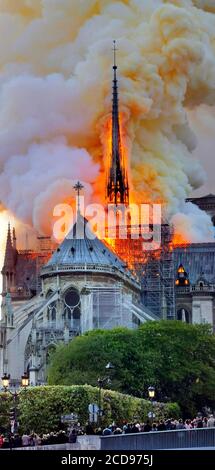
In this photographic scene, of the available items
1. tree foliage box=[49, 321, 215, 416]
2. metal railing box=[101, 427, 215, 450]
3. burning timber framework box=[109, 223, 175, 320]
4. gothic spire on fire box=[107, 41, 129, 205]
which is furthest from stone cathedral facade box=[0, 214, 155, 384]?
metal railing box=[101, 427, 215, 450]

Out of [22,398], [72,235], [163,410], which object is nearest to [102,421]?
[22,398]

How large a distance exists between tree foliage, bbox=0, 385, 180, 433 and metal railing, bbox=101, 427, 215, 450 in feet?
65.0

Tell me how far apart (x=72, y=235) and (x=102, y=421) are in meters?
55.2

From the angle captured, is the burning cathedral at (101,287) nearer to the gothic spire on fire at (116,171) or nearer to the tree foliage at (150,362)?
the gothic spire on fire at (116,171)

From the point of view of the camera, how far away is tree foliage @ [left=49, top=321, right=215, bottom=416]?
307 feet

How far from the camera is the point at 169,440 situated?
169 feet

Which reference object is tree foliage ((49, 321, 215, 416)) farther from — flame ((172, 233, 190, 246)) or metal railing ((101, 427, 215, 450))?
metal railing ((101, 427, 215, 450))

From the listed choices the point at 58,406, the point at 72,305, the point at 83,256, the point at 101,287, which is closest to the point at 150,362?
the point at 58,406

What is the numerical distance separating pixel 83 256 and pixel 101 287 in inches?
167

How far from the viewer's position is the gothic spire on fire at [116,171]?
463ft

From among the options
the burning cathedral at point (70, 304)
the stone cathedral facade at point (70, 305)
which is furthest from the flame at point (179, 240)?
the stone cathedral facade at point (70, 305)

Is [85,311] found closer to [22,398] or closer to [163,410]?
[163,410]

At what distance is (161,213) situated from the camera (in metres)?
140

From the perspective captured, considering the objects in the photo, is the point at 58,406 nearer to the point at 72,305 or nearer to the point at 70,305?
the point at 72,305
